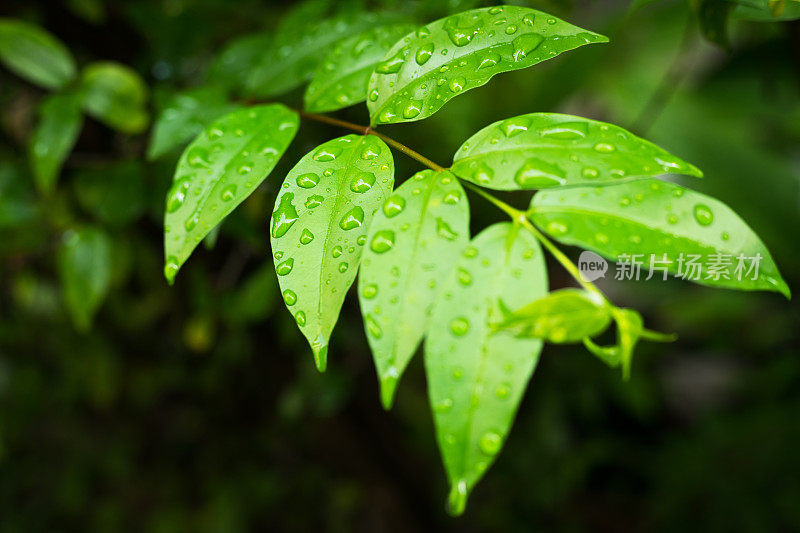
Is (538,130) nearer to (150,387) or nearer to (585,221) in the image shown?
(585,221)

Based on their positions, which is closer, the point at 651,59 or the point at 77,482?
the point at 77,482

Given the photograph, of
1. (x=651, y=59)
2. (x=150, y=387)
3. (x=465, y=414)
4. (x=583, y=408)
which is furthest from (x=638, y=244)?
(x=651, y=59)

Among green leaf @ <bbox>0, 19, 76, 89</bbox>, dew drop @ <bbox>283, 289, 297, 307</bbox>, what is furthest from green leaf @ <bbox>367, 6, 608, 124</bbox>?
green leaf @ <bbox>0, 19, 76, 89</bbox>

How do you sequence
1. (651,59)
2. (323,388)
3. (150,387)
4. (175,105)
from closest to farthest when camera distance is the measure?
(175,105), (323,388), (150,387), (651,59)

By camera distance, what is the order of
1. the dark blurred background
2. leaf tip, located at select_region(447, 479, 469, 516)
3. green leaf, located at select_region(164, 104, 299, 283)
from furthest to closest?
the dark blurred background → green leaf, located at select_region(164, 104, 299, 283) → leaf tip, located at select_region(447, 479, 469, 516)

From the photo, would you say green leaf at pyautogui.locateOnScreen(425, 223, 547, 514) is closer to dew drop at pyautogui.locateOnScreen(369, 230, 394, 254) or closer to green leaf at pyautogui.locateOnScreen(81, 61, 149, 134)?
dew drop at pyautogui.locateOnScreen(369, 230, 394, 254)

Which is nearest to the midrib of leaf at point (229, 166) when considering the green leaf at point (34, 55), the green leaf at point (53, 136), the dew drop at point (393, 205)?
the dew drop at point (393, 205)

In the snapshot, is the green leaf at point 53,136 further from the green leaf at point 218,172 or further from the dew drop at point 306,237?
the dew drop at point 306,237
